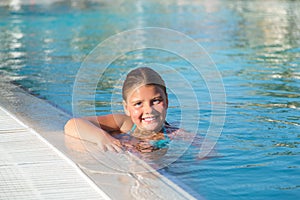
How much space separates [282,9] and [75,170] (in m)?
23.9

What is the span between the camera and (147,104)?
4.91 meters

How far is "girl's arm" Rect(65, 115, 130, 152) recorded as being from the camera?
16.4 feet

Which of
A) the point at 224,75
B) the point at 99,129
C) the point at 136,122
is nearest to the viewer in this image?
the point at 136,122

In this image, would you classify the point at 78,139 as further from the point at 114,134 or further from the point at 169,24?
the point at 169,24

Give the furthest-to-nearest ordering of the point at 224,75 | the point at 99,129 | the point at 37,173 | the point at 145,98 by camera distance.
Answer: the point at 224,75
the point at 99,129
the point at 145,98
the point at 37,173

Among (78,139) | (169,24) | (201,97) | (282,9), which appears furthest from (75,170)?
(282,9)

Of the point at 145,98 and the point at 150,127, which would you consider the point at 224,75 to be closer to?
the point at 150,127

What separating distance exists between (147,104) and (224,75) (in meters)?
5.11

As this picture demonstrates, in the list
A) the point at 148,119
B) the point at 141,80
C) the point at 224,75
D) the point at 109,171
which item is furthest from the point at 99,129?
the point at 224,75

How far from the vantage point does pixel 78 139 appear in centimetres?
528

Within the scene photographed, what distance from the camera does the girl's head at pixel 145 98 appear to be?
16.1 feet

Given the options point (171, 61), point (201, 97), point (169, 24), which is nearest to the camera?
point (201, 97)

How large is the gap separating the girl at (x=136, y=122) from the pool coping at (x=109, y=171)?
0.50ft

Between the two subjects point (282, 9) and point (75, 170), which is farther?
point (282, 9)
